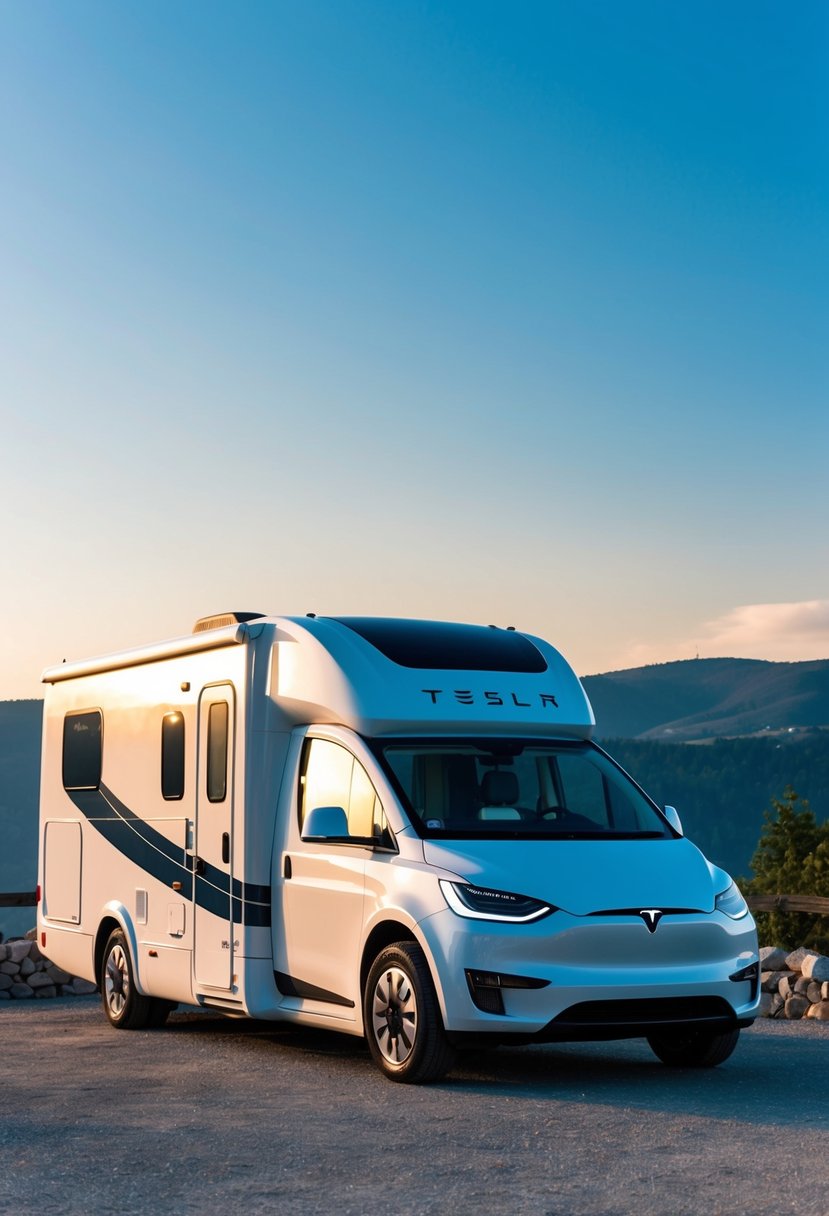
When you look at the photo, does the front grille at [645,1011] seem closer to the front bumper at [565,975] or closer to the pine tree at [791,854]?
the front bumper at [565,975]

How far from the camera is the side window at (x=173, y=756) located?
12414mm

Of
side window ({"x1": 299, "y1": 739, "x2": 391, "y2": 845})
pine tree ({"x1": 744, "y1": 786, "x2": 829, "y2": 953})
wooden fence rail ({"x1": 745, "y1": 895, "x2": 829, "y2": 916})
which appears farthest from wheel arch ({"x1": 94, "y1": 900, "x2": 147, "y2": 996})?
pine tree ({"x1": 744, "y1": 786, "x2": 829, "y2": 953})

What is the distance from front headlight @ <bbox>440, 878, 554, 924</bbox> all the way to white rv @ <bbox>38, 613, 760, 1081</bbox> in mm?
13

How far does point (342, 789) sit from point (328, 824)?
1.38ft

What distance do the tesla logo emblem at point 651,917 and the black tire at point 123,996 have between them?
5.24m

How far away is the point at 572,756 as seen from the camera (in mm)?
11102

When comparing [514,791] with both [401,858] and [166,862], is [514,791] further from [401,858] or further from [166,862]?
[166,862]

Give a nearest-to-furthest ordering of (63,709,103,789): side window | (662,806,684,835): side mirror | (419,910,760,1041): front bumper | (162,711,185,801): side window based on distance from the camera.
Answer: (419,910,760,1041): front bumper → (662,806,684,835): side mirror → (162,711,185,801): side window → (63,709,103,789): side window

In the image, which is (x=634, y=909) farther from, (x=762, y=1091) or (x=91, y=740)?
(x=91, y=740)

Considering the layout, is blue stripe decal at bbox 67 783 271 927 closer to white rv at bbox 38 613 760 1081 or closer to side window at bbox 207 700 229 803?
white rv at bbox 38 613 760 1081

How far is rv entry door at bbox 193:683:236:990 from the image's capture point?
1148 centimetres

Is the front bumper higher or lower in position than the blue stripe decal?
lower

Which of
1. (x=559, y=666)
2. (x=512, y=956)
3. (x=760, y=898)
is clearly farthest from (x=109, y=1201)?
(x=760, y=898)

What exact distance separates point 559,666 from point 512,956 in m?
2.84
